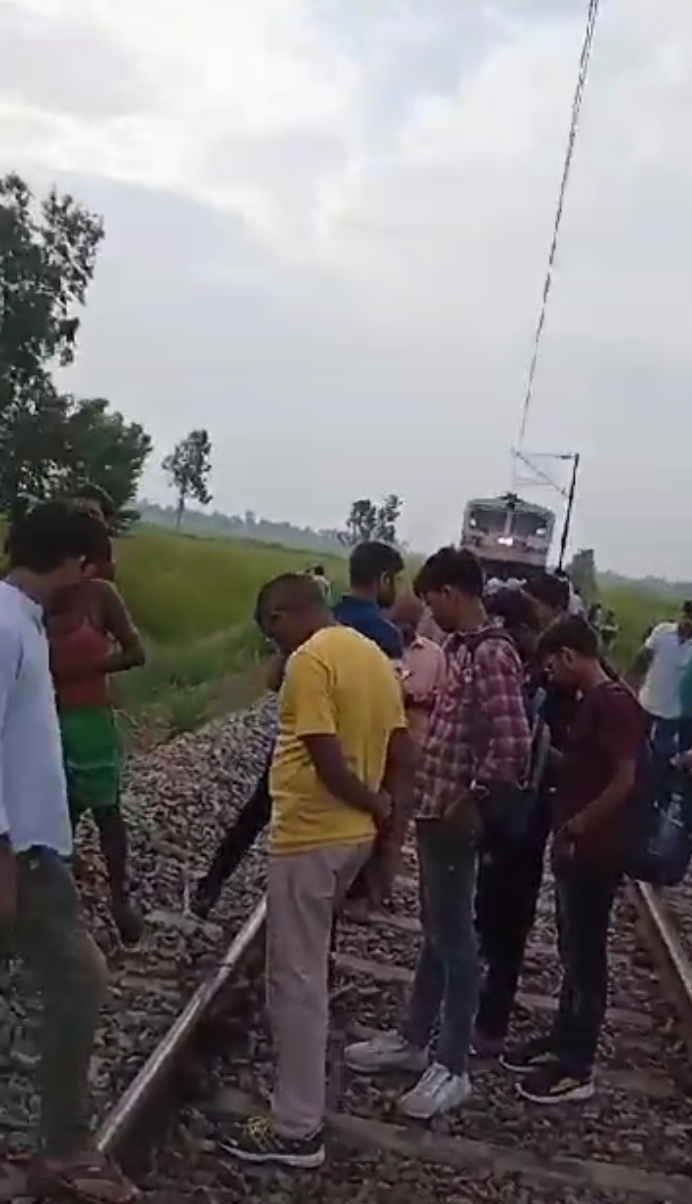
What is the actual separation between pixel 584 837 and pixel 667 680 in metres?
5.01

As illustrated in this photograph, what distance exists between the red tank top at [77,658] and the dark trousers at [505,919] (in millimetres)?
1571

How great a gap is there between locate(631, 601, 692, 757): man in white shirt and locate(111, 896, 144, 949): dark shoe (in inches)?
172

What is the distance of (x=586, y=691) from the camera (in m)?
5.55

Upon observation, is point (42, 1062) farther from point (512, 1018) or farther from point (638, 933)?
point (638, 933)

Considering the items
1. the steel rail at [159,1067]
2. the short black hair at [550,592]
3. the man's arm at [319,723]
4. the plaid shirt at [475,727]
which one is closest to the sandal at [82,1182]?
the steel rail at [159,1067]

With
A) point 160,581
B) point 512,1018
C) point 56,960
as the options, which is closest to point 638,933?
point 512,1018

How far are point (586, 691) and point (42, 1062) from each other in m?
2.18

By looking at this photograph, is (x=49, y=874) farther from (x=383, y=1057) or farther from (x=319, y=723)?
(x=383, y=1057)

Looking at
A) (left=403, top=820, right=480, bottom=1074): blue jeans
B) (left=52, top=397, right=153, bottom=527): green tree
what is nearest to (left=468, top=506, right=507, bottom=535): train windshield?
(left=52, top=397, right=153, bottom=527): green tree

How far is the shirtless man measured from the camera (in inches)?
237

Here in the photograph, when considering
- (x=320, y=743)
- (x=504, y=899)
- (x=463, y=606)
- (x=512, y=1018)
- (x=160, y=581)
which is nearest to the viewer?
(x=320, y=743)

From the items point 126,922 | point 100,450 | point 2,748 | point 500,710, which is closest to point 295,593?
point 500,710

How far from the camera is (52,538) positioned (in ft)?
13.7

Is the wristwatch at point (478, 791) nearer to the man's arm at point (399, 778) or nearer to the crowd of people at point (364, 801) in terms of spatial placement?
the crowd of people at point (364, 801)
